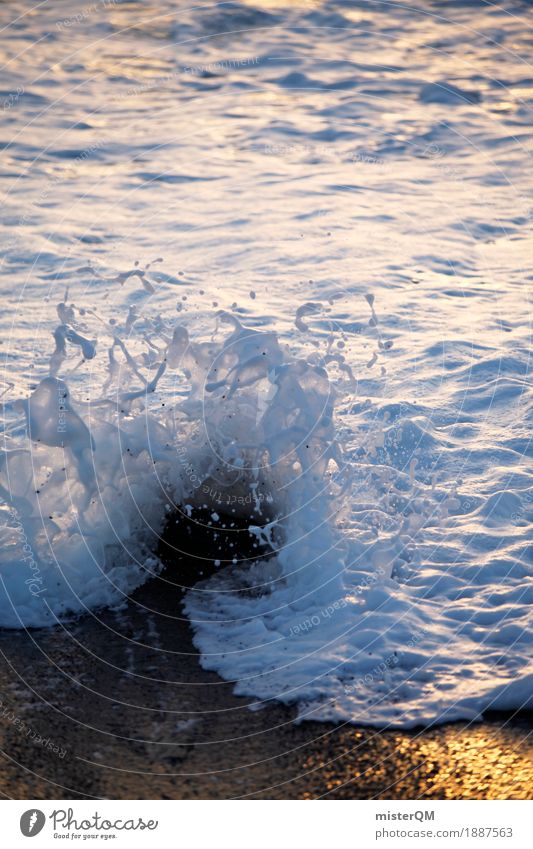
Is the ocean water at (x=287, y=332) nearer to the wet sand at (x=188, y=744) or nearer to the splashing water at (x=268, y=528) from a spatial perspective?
the splashing water at (x=268, y=528)

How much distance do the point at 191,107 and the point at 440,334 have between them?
644 cm

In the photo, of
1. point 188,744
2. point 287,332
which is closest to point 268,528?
point 188,744

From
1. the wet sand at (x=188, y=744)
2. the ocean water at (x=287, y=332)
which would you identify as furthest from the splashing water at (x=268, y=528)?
the wet sand at (x=188, y=744)

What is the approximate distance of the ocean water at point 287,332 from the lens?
6293mm

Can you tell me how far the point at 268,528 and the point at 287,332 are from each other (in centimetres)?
281

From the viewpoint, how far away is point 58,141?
13.3m

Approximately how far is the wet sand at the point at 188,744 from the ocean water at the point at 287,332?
211 mm

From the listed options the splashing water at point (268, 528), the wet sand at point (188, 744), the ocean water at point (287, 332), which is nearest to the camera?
the wet sand at point (188, 744)

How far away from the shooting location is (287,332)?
369 inches

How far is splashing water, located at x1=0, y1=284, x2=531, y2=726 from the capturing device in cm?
570

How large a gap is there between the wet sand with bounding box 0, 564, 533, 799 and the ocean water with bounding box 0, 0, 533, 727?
211 millimetres

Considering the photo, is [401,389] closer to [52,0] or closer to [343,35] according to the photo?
[343,35]

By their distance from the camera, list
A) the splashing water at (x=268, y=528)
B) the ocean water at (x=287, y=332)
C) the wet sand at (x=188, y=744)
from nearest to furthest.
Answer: the wet sand at (x=188, y=744) < the splashing water at (x=268, y=528) < the ocean water at (x=287, y=332)
